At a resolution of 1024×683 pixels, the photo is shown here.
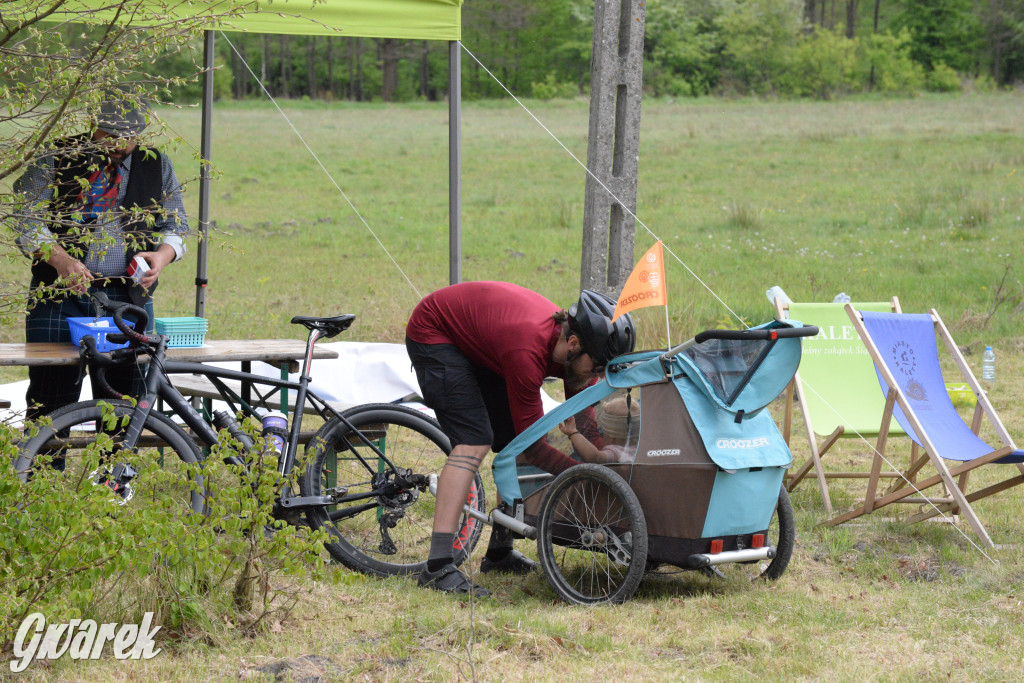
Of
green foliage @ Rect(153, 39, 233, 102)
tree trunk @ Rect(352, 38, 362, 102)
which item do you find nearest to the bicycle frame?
green foliage @ Rect(153, 39, 233, 102)

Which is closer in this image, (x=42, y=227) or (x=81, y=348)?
(x=42, y=227)

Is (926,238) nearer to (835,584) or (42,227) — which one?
(835,584)

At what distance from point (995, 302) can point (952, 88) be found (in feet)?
134

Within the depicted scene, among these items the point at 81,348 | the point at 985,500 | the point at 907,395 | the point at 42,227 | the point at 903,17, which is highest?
the point at 903,17

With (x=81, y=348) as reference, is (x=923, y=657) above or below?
below

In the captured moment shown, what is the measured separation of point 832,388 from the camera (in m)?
5.77

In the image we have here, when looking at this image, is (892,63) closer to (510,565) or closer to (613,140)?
(613,140)

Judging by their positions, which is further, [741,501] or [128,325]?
[128,325]

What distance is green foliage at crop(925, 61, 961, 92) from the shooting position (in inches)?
1820

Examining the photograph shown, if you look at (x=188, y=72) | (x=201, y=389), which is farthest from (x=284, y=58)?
(x=201, y=389)

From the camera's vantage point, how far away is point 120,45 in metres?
3.19

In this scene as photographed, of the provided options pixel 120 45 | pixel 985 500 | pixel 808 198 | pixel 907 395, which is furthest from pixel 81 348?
pixel 808 198

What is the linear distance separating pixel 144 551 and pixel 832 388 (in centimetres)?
391

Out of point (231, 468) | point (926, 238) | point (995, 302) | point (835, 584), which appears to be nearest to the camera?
point (231, 468)
